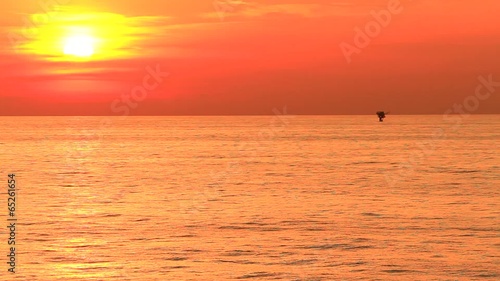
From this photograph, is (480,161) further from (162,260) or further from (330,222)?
(162,260)

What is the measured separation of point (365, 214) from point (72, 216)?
18.6 metres

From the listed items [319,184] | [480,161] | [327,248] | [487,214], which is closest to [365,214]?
[487,214]

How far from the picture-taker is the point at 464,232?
140 ft

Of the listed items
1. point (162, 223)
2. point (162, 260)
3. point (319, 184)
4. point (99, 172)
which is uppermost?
point (99, 172)

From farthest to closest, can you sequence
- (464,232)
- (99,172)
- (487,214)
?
(99,172)
(487,214)
(464,232)

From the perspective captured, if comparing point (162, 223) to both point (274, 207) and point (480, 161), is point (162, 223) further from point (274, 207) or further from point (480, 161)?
point (480, 161)

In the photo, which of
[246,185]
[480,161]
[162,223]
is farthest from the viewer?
[480,161]

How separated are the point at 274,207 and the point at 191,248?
17.3 m

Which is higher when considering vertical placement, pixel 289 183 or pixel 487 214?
pixel 289 183

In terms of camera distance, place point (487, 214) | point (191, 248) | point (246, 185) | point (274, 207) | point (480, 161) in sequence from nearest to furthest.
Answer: point (191, 248), point (487, 214), point (274, 207), point (246, 185), point (480, 161)

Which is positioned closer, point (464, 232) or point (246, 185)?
point (464, 232)

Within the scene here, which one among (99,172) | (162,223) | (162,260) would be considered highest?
(99,172)

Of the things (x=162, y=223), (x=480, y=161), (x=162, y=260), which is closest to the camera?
(x=162, y=260)

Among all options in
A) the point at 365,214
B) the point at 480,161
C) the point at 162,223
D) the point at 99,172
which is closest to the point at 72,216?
the point at 162,223
